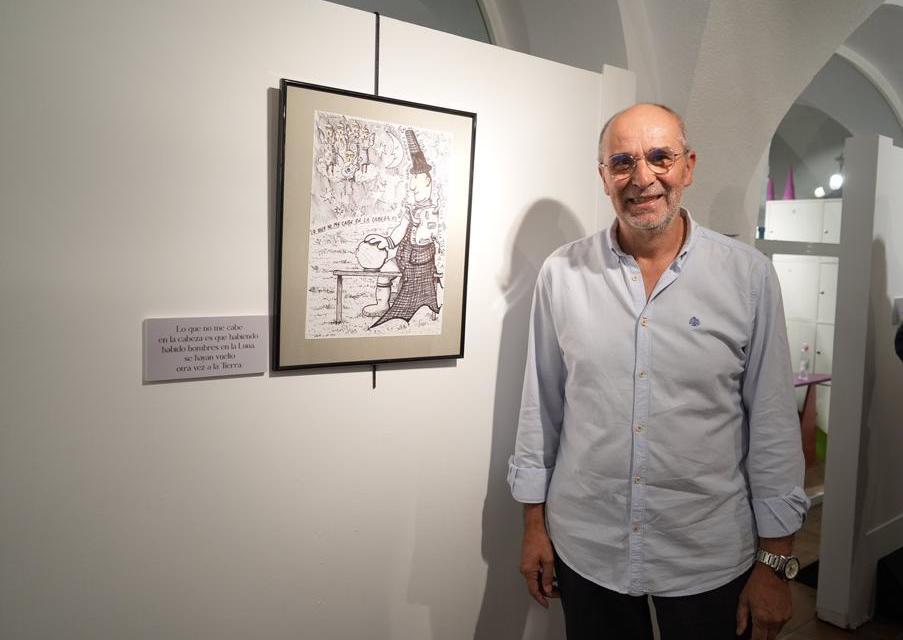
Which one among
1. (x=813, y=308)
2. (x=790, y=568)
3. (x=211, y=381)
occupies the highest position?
(x=813, y=308)

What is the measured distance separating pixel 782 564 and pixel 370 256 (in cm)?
122

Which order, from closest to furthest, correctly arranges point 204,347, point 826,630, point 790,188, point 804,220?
point 204,347 → point 826,630 → point 804,220 → point 790,188

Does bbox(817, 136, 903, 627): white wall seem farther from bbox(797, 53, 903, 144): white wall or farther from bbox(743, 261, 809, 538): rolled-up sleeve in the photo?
bbox(797, 53, 903, 144): white wall

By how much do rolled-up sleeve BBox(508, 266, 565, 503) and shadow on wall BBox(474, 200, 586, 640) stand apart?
0.17m

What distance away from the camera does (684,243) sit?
147 centimetres

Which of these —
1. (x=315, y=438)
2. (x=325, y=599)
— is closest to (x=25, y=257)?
(x=315, y=438)

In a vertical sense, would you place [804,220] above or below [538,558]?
above

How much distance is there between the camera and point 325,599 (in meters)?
1.56

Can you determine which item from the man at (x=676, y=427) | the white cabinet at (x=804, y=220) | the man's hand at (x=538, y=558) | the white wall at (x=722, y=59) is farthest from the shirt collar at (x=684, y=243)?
the white cabinet at (x=804, y=220)

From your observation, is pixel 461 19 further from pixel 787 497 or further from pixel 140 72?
pixel 787 497

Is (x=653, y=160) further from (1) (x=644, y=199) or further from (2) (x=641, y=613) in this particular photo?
(2) (x=641, y=613)

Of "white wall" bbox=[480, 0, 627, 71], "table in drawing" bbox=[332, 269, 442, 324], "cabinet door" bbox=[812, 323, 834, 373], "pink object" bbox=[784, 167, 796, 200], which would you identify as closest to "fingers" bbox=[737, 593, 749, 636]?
"table in drawing" bbox=[332, 269, 442, 324]

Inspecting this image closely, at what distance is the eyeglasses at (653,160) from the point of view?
1400mm

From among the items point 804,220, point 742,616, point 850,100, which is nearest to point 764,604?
point 742,616
